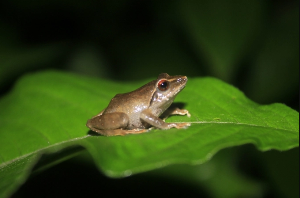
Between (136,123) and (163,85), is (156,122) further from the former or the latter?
(163,85)

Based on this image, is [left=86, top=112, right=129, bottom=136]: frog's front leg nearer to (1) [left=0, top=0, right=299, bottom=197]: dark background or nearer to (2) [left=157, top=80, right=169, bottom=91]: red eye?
(2) [left=157, top=80, right=169, bottom=91]: red eye

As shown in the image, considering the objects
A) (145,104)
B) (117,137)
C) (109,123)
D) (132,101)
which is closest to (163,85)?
(145,104)

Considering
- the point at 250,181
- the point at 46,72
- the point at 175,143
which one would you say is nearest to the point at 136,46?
the point at 46,72

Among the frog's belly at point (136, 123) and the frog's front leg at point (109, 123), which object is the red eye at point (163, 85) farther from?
the frog's front leg at point (109, 123)

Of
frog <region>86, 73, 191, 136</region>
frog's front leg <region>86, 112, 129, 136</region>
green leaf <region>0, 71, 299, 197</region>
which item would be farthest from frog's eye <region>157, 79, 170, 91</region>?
frog's front leg <region>86, 112, 129, 136</region>

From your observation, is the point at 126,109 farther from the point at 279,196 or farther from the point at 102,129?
the point at 279,196

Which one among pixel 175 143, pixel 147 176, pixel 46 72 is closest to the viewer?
pixel 175 143

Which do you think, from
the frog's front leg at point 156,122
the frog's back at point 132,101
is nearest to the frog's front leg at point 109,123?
the frog's back at point 132,101
